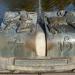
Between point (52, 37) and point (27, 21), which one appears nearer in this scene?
point (52, 37)

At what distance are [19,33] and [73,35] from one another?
313 millimetres

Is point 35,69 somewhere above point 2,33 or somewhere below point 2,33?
below

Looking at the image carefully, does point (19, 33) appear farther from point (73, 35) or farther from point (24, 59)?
point (73, 35)

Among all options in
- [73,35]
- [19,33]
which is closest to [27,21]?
[19,33]

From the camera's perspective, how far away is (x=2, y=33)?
78.8 inches

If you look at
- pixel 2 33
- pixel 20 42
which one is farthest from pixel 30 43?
pixel 2 33

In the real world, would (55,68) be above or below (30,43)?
below

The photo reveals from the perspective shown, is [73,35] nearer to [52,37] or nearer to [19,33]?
[52,37]

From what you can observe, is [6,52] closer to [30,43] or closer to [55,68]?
[30,43]

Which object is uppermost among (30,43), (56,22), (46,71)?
(56,22)

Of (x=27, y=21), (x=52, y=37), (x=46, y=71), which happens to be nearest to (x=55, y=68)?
(x=46, y=71)

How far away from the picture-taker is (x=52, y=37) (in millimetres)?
1965

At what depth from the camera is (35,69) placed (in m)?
1.98

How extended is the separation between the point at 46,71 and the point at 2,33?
338mm
